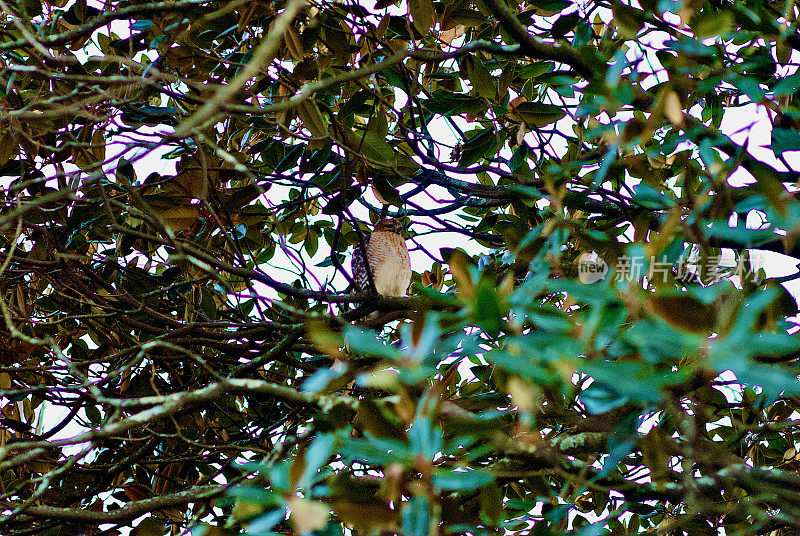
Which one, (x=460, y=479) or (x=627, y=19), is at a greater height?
(x=627, y=19)

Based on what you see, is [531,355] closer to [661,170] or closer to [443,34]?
[443,34]

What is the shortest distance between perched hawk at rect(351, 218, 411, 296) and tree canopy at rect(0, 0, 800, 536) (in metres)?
0.13

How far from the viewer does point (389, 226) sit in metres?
3.53

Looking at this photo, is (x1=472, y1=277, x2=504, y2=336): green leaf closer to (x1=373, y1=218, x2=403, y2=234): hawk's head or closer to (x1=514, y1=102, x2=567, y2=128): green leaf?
(x1=514, y1=102, x2=567, y2=128): green leaf

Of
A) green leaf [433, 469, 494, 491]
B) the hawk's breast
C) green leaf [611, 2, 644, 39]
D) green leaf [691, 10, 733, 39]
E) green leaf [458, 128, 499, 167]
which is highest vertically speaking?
the hawk's breast

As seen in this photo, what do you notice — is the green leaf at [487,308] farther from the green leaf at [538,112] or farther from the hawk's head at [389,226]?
the hawk's head at [389,226]

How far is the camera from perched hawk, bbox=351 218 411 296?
11.3ft

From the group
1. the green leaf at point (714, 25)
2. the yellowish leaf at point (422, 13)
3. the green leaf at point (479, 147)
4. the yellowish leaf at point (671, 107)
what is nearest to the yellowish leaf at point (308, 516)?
the yellowish leaf at point (671, 107)

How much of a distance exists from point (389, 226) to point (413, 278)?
0.35 metres

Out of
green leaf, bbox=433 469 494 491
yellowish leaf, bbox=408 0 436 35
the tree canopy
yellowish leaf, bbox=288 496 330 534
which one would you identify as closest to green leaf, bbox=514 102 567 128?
the tree canopy

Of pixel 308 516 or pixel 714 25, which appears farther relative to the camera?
pixel 714 25

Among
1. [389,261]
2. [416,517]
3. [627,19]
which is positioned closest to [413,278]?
[389,261]

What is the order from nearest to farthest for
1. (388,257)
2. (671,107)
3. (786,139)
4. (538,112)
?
1. (671,107)
2. (786,139)
3. (538,112)
4. (388,257)

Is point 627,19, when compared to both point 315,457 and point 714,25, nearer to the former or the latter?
point 714,25
